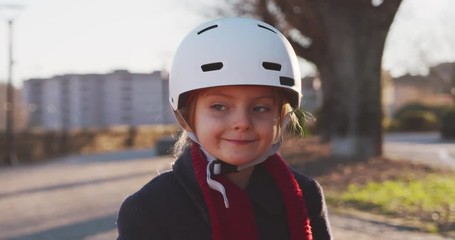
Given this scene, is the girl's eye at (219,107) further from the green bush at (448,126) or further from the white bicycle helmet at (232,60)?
the green bush at (448,126)

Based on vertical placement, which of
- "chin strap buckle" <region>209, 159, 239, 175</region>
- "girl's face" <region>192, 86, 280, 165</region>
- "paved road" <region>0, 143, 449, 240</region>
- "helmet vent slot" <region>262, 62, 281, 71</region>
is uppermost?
"helmet vent slot" <region>262, 62, 281, 71</region>

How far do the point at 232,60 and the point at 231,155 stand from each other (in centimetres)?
34

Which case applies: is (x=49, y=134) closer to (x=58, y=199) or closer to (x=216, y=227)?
(x=58, y=199)

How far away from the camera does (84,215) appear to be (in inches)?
384

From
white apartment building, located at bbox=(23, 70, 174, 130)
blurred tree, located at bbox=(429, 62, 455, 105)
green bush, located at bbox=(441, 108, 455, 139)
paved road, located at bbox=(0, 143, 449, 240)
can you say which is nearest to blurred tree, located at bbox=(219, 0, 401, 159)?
paved road, located at bbox=(0, 143, 449, 240)

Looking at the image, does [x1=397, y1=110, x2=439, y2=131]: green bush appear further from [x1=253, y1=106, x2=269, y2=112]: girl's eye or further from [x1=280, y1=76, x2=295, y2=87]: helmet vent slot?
[x1=253, y1=106, x2=269, y2=112]: girl's eye

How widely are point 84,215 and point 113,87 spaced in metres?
31.7

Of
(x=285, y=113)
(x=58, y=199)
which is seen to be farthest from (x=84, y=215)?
(x=285, y=113)

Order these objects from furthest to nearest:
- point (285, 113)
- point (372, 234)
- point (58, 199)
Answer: point (58, 199) < point (372, 234) < point (285, 113)

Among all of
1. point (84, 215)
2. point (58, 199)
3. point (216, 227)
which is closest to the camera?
point (216, 227)

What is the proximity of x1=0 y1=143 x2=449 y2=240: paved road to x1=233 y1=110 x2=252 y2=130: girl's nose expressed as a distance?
1288mm

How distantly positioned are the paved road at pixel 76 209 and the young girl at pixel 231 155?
1134 millimetres

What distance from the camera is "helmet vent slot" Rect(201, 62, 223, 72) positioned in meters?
2.42

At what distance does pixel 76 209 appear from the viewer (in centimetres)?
1048
